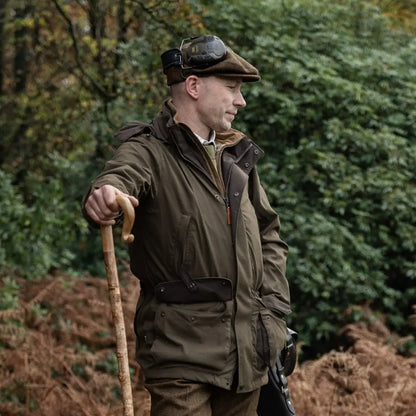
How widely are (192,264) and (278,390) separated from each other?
83 centimetres

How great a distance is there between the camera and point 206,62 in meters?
3.36

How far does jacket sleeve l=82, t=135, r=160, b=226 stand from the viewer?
2.85 m

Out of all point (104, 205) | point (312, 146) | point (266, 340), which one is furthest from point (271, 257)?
point (312, 146)

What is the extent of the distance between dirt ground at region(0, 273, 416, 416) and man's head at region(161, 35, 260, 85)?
2358 mm

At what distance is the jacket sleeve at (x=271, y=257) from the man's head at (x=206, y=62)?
0.50m

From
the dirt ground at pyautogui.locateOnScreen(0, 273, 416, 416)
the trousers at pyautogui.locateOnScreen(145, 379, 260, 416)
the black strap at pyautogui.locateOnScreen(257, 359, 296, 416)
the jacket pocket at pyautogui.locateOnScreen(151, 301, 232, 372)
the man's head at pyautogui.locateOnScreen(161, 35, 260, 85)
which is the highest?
the man's head at pyautogui.locateOnScreen(161, 35, 260, 85)

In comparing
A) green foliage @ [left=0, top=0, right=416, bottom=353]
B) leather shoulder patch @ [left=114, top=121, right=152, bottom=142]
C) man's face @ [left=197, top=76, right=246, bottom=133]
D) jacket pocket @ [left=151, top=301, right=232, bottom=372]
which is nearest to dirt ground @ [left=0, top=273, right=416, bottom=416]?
green foliage @ [left=0, top=0, right=416, bottom=353]

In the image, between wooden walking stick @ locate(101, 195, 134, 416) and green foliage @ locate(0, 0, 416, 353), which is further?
green foliage @ locate(0, 0, 416, 353)

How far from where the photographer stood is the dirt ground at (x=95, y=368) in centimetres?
503

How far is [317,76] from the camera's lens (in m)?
7.47

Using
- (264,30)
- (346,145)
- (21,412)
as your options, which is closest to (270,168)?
(346,145)

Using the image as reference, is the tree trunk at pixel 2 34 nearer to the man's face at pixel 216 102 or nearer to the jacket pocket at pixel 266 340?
the man's face at pixel 216 102

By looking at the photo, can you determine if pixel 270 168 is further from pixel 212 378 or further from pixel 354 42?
pixel 212 378

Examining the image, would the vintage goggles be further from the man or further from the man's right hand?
the man's right hand
